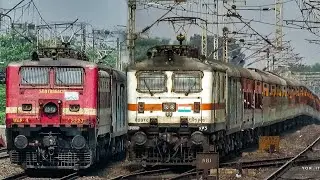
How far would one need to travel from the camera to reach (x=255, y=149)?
99.4 ft

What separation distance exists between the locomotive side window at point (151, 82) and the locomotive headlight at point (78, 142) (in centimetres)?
208

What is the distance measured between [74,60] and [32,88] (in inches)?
51.8

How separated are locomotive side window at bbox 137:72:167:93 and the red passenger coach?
113 centimetres

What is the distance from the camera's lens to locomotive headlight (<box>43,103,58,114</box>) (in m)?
19.5

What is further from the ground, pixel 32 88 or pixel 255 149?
pixel 32 88

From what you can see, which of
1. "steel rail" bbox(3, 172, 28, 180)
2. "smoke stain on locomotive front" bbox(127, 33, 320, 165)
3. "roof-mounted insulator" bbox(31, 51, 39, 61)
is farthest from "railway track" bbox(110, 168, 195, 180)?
"roof-mounted insulator" bbox(31, 51, 39, 61)

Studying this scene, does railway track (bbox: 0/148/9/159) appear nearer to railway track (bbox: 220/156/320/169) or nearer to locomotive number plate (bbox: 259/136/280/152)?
railway track (bbox: 220/156/320/169)

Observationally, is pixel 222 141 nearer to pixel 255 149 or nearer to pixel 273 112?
pixel 255 149

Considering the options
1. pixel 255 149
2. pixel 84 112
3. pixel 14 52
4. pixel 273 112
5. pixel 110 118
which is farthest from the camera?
pixel 14 52

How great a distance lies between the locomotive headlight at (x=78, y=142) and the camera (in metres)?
19.3

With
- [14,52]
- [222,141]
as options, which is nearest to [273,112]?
[222,141]

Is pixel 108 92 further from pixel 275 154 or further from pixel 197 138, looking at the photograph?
pixel 275 154

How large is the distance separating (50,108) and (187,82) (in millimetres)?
Result: 3686

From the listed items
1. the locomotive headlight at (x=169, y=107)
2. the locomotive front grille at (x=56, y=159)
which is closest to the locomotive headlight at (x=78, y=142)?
the locomotive front grille at (x=56, y=159)
